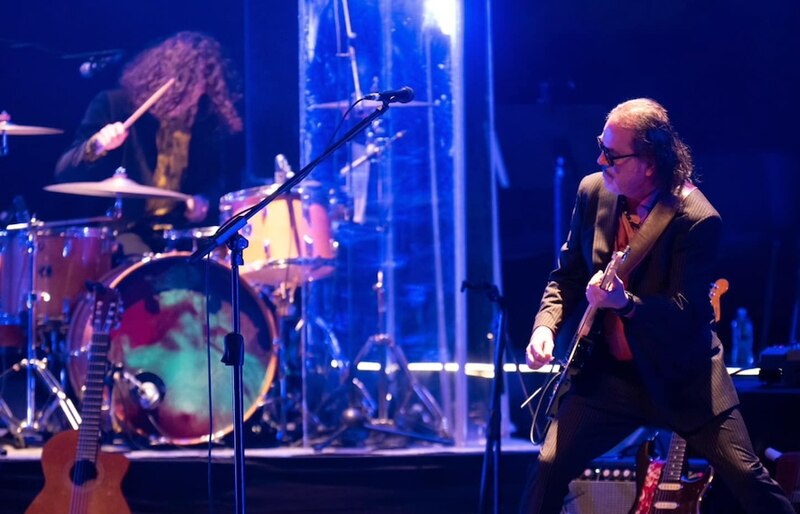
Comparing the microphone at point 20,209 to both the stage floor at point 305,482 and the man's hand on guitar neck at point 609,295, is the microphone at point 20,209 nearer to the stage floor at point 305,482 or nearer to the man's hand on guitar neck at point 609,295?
the stage floor at point 305,482

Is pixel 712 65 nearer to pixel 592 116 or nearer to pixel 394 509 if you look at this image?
pixel 592 116

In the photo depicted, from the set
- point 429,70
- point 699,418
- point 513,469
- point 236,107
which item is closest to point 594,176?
point 699,418

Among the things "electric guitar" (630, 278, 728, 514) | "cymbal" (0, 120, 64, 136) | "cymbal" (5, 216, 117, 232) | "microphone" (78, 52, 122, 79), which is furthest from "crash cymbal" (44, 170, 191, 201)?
"electric guitar" (630, 278, 728, 514)

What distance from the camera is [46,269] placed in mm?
6816

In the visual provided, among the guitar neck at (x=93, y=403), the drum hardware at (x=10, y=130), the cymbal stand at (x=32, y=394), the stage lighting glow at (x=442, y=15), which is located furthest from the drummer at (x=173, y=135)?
the guitar neck at (x=93, y=403)

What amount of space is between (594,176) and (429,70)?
10.7ft

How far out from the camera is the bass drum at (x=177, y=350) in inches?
265

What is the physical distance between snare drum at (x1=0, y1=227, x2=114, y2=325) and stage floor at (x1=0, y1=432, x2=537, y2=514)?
1114 mm

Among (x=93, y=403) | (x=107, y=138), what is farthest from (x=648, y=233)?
(x=107, y=138)

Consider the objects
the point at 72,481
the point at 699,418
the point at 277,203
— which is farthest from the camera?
the point at 277,203

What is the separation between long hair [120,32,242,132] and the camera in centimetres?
813

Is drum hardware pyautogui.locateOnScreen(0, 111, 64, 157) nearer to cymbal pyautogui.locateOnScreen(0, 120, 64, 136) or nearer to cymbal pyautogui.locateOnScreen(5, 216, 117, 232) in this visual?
cymbal pyautogui.locateOnScreen(0, 120, 64, 136)

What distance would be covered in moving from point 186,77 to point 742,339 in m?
4.59

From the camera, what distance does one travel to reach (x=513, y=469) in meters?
6.00
